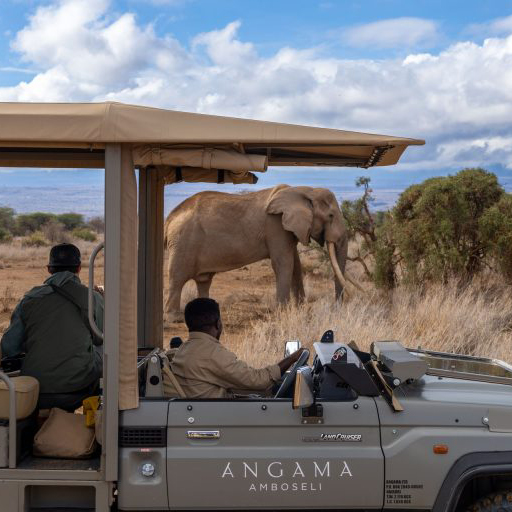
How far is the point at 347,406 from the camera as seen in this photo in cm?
401

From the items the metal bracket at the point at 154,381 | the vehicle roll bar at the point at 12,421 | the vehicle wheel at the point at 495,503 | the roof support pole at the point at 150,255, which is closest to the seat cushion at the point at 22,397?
the vehicle roll bar at the point at 12,421

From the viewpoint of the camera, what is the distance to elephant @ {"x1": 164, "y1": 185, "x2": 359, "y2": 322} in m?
14.2

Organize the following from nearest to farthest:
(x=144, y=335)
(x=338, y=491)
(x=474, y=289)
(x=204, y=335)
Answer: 1. (x=338, y=491)
2. (x=204, y=335)
3. (x=144, y=335)
4. (x=474, y=289)

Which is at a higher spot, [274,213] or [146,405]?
[274,213]

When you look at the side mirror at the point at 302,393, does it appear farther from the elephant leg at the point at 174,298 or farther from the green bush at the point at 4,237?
the green bush at the point at 4,237

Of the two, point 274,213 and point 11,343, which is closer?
point 11,343

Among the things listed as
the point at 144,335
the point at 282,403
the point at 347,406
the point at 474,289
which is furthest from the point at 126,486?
the point at 474,289

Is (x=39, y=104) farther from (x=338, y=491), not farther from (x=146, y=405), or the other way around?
(x=338, y=491)

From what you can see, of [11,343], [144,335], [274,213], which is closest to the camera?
[11,343]

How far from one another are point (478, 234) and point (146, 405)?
33.7ft

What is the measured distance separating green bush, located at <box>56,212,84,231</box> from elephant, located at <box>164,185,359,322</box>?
22314 mm

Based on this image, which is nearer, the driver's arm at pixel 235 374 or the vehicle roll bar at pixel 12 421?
the vehicle roll bar at pixel 12 421

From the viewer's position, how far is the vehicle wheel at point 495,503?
405cm

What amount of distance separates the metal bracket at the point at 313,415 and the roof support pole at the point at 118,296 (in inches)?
30.9
